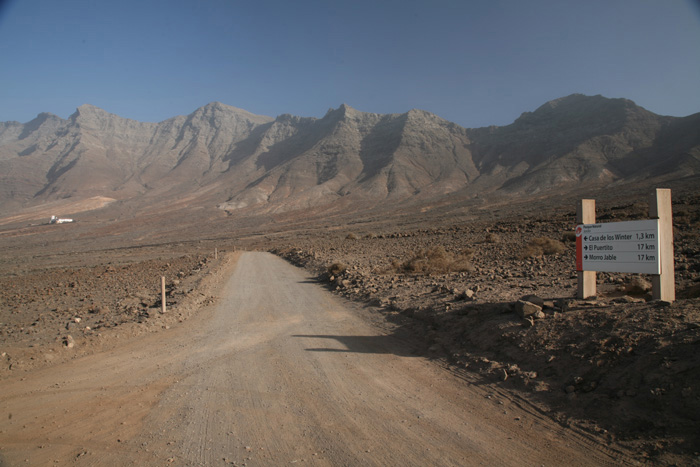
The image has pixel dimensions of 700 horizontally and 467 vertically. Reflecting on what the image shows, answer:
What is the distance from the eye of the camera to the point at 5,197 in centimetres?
14288

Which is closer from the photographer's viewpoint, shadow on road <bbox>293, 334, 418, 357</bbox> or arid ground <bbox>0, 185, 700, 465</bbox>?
arid ground <bbox>0, 185, 700, 465</bbox>

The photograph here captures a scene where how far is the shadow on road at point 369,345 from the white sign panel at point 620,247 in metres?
3.67

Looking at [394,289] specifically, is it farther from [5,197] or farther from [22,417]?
[5,197]

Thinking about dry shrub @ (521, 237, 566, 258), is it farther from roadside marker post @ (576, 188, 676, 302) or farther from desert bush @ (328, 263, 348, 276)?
roadside marker post @ (576, 188, 676, 302)

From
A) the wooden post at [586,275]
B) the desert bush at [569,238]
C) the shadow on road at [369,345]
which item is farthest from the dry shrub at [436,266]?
the desert bush at [569,238]

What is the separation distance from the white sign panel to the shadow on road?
12.1 feet

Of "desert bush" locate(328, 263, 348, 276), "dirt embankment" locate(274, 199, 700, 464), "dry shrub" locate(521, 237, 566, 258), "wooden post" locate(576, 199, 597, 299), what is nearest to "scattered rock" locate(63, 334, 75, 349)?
"dirt embankment" locate(274, 199, 700, 464)

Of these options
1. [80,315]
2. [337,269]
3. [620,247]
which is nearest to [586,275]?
[620,247]

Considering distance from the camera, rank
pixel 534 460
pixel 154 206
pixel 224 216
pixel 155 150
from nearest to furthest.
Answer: pixel 534 460
pixel 224 216
pixel 154 206
pixel 155 150

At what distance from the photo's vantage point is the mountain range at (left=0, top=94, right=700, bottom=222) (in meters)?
90.2

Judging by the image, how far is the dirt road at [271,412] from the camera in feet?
13.7

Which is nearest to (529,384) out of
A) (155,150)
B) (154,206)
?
(154,206)

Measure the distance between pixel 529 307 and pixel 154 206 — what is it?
4993 inches

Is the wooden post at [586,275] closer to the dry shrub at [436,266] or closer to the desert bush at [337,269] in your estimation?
the dry shrub at [436,266]
